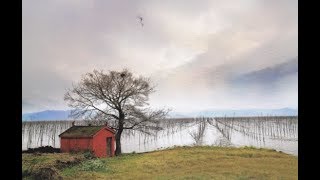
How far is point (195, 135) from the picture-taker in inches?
1750

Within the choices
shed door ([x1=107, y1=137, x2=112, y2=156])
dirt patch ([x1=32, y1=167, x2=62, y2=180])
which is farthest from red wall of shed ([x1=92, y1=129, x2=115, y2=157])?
dirt patch ([x1=32, y1=167, x2=62, y2=180])

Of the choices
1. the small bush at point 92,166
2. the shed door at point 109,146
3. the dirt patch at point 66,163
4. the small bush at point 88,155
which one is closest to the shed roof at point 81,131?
the small bush at point 88,155

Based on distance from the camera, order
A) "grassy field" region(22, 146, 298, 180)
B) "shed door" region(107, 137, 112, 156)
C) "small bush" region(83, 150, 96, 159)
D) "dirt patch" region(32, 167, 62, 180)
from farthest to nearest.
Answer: "shed door" region(107, 137, 112, 156) → "small bush" region(83, 150, 96, 159) → "grassy field" region(22, 146, 298, 180) → "dirt patch" region(32, 167, 62, 180)

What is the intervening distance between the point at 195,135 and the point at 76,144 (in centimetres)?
2386

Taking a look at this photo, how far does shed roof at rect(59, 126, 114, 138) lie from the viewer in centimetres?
2277

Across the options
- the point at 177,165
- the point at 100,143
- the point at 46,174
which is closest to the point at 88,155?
the point at 100,143

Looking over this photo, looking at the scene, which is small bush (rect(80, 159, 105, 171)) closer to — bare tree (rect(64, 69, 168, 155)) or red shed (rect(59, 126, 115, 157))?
red shed (rect(59, 126, 115, 157))

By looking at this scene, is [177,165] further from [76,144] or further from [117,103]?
[117,103]

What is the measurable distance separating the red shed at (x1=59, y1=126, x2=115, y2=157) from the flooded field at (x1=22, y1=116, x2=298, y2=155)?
5.62 meters

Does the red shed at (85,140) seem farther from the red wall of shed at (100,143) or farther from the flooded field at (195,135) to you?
the flooded field at (195,135)
